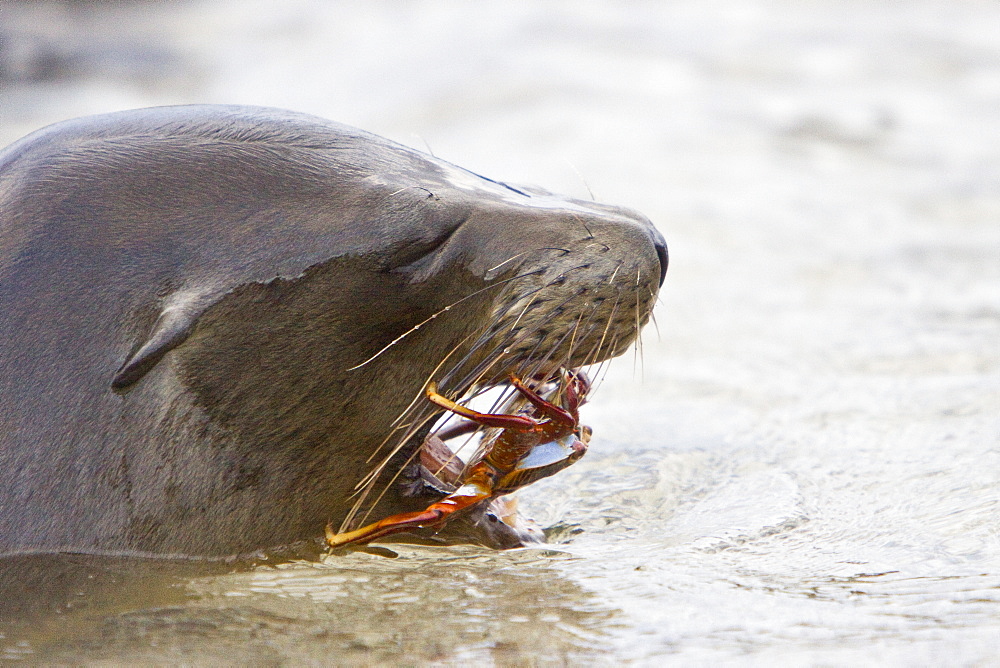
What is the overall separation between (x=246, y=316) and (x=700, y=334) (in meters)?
3.38

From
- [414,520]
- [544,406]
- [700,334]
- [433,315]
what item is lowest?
[700,334]

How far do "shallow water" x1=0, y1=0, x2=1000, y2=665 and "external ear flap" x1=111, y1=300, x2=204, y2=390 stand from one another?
422 millimetres

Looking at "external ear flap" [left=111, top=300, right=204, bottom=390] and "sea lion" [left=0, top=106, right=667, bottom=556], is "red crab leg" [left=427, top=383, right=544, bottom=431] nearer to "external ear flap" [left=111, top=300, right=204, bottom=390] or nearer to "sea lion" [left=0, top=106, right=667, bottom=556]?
"sea lion" [left=0, top=106, right=667, bottom=556]

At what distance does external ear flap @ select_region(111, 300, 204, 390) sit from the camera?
2.80 meters

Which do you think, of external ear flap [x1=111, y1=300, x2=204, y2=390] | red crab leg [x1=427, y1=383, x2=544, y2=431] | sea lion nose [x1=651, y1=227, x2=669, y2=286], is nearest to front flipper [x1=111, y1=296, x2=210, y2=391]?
external ear flap [x1=111, y1=300, x2=204, y2=390]

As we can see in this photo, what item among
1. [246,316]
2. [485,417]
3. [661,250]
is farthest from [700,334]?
[246,316]

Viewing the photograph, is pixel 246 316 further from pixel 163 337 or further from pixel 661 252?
pixel 661 252

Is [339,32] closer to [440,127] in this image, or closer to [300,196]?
[440,127]

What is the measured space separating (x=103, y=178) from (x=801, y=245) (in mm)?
5025

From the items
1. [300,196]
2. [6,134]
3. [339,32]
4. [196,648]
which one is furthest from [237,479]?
[339,32]

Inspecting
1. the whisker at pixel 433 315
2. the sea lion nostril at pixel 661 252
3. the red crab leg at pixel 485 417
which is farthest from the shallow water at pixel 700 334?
the sea lion nostril at pixel 661 252

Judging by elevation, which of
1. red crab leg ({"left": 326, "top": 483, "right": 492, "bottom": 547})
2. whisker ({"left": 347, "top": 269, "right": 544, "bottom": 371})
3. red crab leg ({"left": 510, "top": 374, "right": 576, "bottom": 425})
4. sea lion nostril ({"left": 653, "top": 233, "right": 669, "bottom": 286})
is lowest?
red crab leg ({"left": 326, "top": 483, "right": 492, "bottom": 547})

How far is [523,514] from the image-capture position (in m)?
3.67

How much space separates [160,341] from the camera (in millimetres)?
2797
